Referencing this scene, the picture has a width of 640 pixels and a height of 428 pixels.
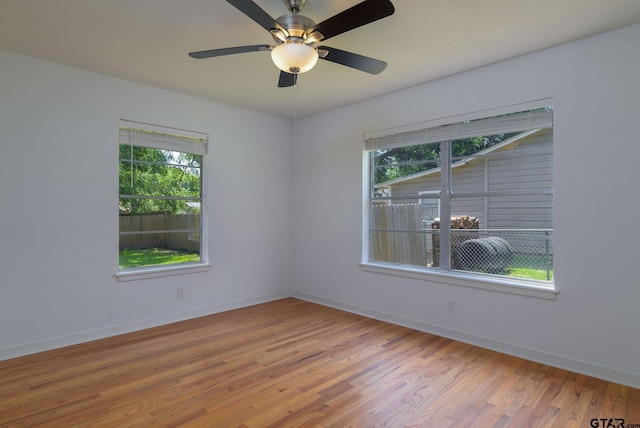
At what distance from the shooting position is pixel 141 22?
2.42 meters

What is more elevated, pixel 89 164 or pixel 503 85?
pixel 503 85

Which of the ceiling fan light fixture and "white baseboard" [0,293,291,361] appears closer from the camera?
the ceiling fan light fixture

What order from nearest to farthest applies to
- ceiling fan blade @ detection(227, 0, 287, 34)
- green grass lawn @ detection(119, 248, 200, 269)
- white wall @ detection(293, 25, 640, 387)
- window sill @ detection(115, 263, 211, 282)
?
1. ceiling fan blade @ detection(227, 0, 287, 34)
2. white wall @ detection(293, 25, 640, 387)
3. window sill @ detection(115, 263, 211, 282)
4. green grass lawn @ detection(119, 248, 200, 269)

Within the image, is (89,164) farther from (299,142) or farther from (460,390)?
(460,390)

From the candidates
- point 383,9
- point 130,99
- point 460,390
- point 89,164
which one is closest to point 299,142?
point 130,99

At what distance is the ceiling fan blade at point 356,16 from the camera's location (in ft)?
5.72

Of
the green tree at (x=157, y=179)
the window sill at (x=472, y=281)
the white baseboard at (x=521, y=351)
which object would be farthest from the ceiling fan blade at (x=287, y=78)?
the white baseboard at (x=521, y=351)

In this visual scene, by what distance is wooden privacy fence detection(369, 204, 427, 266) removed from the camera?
3803 mm

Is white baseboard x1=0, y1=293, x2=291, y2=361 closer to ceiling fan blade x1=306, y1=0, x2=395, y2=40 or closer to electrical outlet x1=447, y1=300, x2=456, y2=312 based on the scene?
electrical outlet x1=447, y1=300, x2=456, y2=312

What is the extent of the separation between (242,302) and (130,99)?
267 centimetres

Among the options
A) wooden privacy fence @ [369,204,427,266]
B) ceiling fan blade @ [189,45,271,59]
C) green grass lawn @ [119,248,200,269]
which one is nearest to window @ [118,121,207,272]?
green grass lawn @ [119,248,200,269]

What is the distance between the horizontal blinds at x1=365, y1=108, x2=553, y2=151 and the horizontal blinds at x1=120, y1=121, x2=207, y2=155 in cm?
202

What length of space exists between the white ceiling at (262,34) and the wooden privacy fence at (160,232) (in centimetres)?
145

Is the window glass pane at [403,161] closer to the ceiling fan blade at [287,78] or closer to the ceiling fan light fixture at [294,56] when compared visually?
the ceiling fan blade at [287,78]
